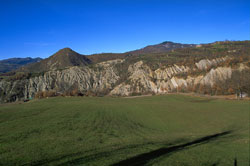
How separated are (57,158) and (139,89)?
4897 inches

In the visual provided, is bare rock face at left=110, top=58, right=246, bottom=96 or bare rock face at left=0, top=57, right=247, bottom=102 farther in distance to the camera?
bare rock face at left=0, top=57, right=247, bottom=102

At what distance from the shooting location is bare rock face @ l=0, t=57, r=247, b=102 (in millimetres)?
105387

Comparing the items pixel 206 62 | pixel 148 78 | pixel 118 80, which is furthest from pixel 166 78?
pixel 118 80

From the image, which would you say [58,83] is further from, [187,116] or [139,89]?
[187,116]

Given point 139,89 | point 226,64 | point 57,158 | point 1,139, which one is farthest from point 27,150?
point 139,89

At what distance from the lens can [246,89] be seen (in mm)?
68062

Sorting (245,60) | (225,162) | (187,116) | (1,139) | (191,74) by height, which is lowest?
(187,116)

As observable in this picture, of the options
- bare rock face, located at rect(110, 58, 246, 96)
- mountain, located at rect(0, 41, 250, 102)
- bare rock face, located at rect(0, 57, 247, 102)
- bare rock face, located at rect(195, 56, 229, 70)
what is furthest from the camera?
bare rock face, located at rect(195, 56, 229, 70)

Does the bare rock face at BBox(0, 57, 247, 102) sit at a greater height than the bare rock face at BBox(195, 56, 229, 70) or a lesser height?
lesser

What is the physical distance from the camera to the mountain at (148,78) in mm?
89938

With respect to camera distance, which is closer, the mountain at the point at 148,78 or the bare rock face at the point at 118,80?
the mountain at the point at 148,78

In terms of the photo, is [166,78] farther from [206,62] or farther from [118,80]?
[118,80]

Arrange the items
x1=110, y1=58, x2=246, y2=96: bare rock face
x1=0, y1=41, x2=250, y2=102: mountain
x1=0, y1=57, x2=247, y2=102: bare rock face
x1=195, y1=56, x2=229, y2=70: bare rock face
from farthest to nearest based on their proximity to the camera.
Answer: x1=195, y1=56, x2=229, y2=70: bare rock face, x1=0, y1=57, x2=247, y2=102: bare rock face, x1=110, y1=58, x2=246, y2=96: bare rock face, x1=0, y1=41, x2=250, y2=102: mountain

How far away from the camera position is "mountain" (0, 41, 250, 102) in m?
89.9
